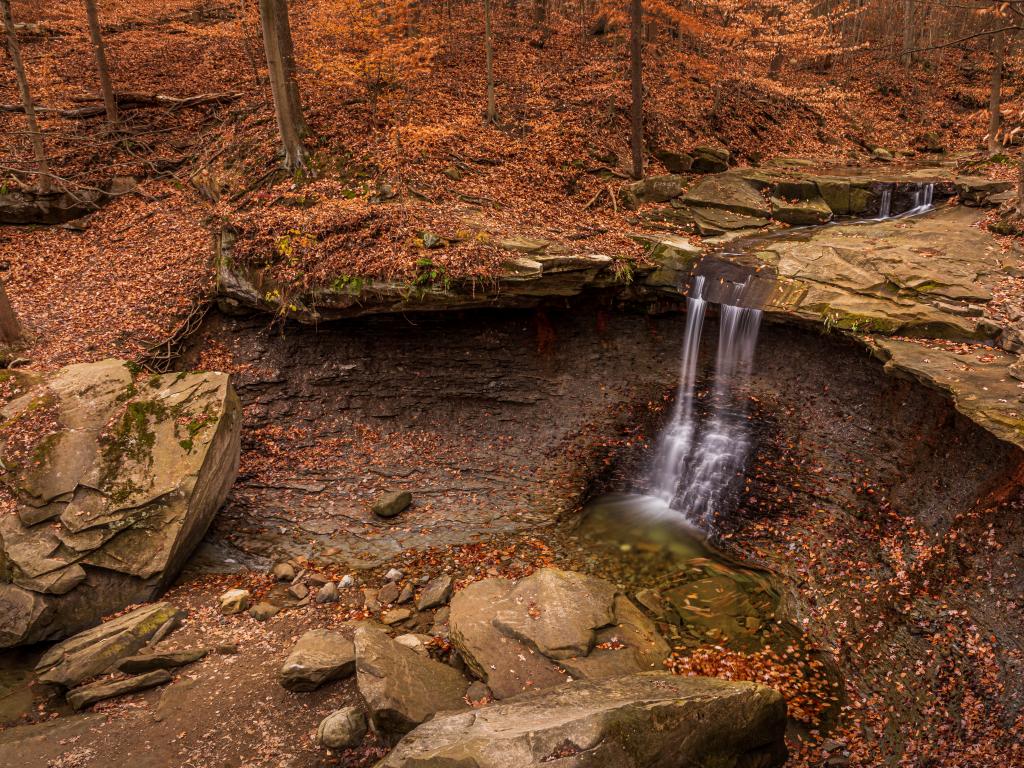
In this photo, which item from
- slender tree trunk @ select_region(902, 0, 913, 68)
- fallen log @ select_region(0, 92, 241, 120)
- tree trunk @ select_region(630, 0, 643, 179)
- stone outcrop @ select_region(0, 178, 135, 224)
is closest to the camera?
tree trunk @ select_region(630, 0, 643, 179)

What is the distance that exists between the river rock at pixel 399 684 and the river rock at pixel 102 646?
124 inches

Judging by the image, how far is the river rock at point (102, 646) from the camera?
7289 millimetres

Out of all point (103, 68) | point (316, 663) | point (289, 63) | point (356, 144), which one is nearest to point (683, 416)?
point (316, 663)

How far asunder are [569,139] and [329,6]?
7.95 metres

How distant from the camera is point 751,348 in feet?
41.0

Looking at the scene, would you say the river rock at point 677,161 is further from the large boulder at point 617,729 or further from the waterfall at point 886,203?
the large boulder at point 617,729

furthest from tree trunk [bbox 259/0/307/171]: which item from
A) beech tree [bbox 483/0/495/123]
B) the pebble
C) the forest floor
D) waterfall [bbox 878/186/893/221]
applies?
waterfall [bbox 878/186/893/221]

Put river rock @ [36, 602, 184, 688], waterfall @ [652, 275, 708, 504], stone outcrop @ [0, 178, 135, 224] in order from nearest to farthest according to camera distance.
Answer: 1. river rock @ [36, 602, 184, 688]
2. waterfall @ [652, 275, 708, 504]
3. stone outcrop @ [0, 178, 135, 224]

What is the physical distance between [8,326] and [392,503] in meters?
9.31

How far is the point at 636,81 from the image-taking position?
16125mm

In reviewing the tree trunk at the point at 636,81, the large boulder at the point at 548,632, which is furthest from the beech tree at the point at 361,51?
the large boulder at the point at 548,632

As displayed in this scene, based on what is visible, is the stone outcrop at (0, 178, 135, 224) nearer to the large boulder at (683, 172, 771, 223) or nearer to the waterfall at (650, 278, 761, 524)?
the waterfall at (650, 278, 761, 524)

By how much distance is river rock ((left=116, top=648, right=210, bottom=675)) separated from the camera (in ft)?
24.2

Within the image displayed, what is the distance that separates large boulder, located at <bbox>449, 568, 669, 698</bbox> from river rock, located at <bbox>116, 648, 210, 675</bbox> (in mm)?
3541
